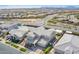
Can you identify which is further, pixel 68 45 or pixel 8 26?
pixel 8 26

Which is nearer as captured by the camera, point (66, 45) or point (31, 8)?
point (66, 45)

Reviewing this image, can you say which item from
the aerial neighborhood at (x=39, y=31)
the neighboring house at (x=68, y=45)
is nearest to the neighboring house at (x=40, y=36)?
the aerial neighborhood at (x=39, y=31)

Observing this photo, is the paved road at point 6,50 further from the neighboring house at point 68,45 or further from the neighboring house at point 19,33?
the neighboring house at point 68,45

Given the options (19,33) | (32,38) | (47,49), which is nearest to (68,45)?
(47,49)

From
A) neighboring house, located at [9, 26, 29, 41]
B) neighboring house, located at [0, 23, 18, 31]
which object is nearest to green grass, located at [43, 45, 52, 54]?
neighboring house, located at [9, 26, 29, 41]

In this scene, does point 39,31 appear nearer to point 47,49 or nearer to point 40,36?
point 40,36
